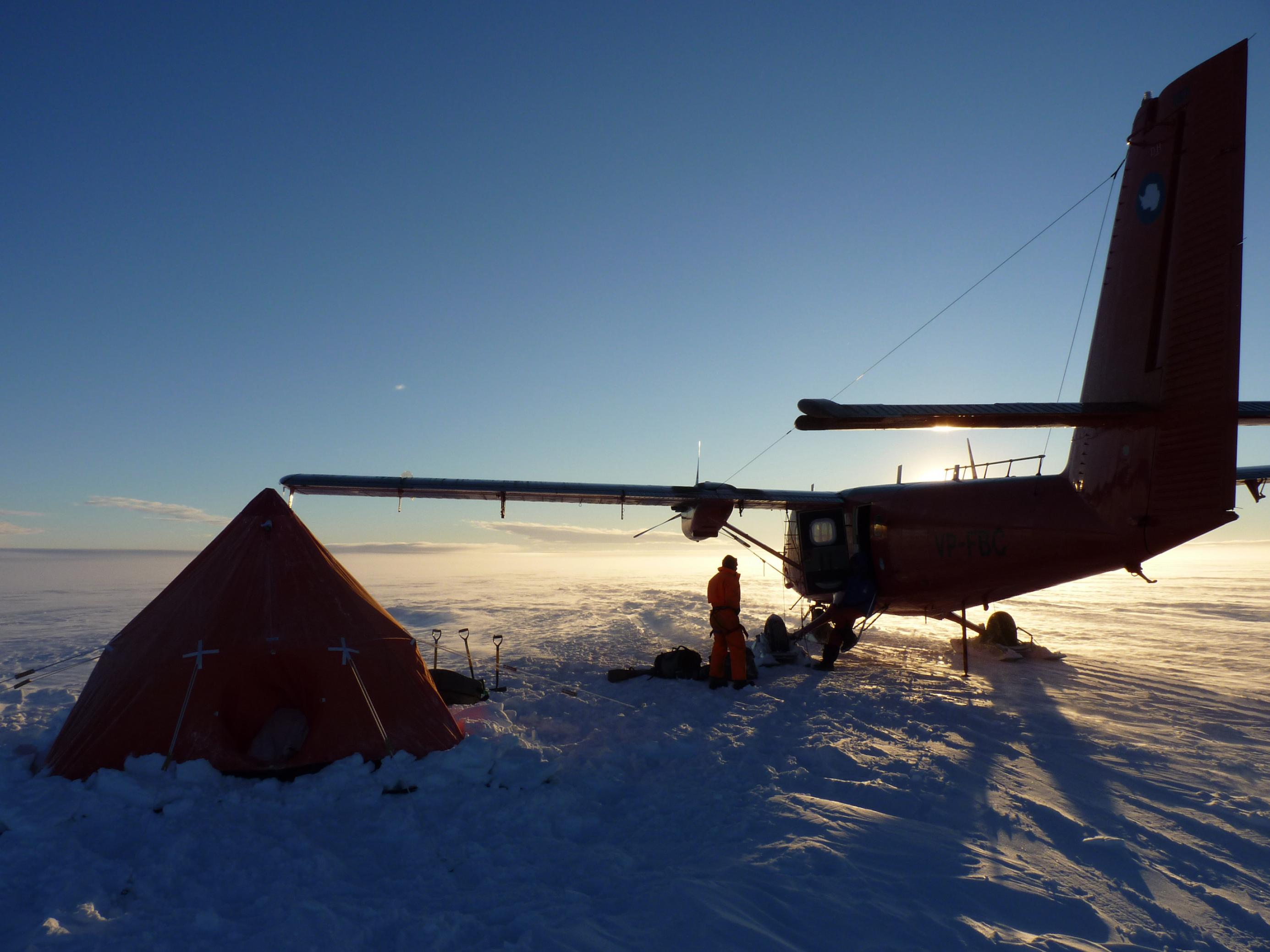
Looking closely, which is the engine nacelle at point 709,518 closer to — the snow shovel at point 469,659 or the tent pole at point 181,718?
the snow shovel at point 469,659

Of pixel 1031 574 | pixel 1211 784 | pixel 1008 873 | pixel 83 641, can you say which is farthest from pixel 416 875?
pixel 83 641

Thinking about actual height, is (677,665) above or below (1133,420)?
below

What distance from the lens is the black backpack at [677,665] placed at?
11195mm

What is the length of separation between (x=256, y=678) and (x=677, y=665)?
7.28 meters

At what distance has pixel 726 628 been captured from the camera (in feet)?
33.9

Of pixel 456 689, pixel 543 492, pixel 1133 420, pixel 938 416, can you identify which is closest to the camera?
pixel 938 416

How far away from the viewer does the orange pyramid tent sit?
5.86 m

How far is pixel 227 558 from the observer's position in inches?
275

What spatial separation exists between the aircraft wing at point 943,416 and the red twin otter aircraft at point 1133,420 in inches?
0.7

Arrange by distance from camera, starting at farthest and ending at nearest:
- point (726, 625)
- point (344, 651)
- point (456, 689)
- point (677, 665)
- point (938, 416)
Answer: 1. point (677, 665)
2. point (726, 625)
3. point (456, 689)
4. point (344, 651)
5. point (938, 416)

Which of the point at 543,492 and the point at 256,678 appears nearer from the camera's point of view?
the point at 256,678

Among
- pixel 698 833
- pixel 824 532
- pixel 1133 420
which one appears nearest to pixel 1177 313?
pixel 1133 420

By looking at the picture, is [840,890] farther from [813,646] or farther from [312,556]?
[813,646]

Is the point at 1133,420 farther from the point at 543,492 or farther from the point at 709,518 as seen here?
the point at 543,492
